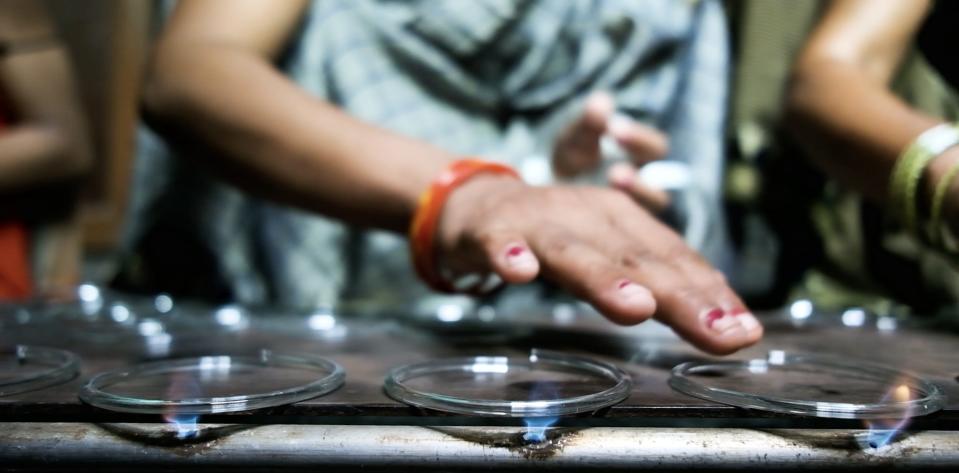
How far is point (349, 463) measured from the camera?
0.29 metres

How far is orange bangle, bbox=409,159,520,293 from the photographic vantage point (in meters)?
0.54

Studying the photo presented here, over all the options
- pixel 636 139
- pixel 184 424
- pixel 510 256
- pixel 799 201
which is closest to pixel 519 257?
pixel 510 256

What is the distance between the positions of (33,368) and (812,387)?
362 mm

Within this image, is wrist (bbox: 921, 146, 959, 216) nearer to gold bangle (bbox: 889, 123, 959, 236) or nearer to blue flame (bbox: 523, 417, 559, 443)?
gold bangle (bbox: 889, 123, 959, 236)

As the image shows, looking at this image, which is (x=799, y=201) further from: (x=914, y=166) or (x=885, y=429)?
(x=885, y=429)

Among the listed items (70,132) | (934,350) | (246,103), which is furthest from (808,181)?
(70,132)

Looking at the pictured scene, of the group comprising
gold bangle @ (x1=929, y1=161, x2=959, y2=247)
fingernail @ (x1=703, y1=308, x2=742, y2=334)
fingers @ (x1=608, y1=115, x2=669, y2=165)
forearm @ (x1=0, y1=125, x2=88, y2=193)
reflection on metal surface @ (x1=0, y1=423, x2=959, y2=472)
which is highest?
A: forearm @ (x1=0, y1=125, x2=88, y2=193)

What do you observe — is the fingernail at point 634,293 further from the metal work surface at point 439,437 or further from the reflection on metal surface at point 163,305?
the reflection on metal surface at point 163,305

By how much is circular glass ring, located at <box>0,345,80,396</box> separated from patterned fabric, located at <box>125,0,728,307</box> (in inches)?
15.9

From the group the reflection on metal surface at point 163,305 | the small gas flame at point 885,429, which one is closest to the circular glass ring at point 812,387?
the small gas flame at point 885,429

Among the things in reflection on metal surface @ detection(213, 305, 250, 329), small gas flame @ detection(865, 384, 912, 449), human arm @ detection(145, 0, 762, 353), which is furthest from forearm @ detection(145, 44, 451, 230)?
small gas flame @ detection(865, 384, 912, 449)

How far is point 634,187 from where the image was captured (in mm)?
726

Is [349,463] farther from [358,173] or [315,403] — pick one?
[358,173]

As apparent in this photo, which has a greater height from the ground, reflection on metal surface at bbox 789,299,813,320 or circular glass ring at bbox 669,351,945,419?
reflection on metal surface at bbox 789,299,813,320
